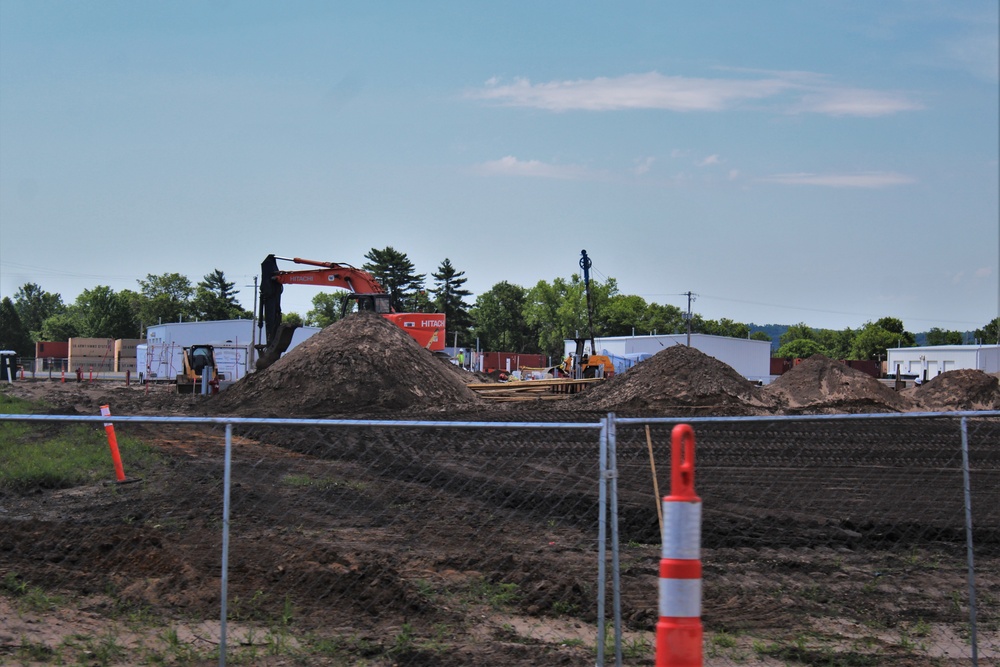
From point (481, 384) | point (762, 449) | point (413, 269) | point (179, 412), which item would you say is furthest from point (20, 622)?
point (413, 269)

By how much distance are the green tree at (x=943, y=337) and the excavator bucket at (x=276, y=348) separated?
126964mm

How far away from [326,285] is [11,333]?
4034 inches

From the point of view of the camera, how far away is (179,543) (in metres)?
7.97

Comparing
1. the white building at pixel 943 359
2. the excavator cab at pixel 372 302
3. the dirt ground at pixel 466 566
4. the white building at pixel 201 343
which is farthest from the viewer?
the white building at pixel 943 359

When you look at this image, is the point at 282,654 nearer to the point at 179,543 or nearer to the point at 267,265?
the point at 179,543

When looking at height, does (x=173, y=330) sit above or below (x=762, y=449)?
above

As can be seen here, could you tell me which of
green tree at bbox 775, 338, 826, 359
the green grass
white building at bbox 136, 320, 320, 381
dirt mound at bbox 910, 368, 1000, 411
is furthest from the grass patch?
green tree at bbox 775, 338, 826, 359

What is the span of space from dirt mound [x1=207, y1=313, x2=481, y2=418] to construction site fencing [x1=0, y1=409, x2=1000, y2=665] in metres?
13.3

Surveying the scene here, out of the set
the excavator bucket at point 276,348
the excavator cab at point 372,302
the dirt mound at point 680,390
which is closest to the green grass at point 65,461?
the dirt mound at point 680,390

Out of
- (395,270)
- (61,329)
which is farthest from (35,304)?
(395,270)

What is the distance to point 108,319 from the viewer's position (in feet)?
404

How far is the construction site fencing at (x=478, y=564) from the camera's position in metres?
6.25

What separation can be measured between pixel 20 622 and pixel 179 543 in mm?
1505

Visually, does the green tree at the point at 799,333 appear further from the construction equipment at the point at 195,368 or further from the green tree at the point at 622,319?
the construction equipment at the point at 195,368
